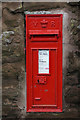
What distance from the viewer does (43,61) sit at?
2.37m

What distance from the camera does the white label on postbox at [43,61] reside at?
2352 millimetres

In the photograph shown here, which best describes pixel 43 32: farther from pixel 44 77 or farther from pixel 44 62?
pixel 44 77

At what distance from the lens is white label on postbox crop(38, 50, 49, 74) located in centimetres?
235

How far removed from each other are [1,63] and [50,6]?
49.1 inches

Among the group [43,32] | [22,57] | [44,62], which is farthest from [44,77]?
[43,32]

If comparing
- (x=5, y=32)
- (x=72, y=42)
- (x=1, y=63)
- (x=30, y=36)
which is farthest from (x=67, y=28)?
(x=1, y=63)

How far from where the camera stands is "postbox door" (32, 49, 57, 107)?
236 cm

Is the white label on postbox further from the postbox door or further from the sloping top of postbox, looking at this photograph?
the sloping top of postbox

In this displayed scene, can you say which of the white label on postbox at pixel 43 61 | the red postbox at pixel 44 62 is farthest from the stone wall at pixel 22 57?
the white label on postbox at pixel 43 61

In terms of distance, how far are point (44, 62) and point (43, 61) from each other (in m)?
0.02

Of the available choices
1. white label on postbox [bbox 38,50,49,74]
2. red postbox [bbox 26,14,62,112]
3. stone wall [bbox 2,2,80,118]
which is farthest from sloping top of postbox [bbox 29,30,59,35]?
white label on postbox [bbox 38,50,49,74]

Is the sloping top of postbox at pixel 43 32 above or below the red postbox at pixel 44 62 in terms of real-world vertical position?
above

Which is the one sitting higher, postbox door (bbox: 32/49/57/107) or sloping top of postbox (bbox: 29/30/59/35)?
sloping top of postbox (bbox: 29/30/59/35)

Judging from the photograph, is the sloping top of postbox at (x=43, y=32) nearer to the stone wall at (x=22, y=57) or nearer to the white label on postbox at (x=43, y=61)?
the stone wall at (x=22, y=57)
